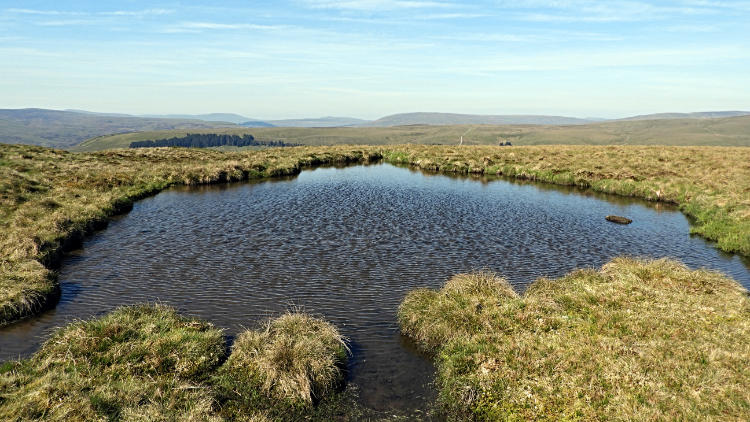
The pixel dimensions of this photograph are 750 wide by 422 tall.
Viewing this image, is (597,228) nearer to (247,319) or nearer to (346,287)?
(346,287)

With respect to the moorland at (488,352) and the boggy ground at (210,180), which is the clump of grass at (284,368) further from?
the boggy ground at (210,180)

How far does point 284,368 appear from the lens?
A: 11.8 meters

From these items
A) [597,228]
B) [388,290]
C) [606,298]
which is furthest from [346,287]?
[597,228]

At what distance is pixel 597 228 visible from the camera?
1250 inches

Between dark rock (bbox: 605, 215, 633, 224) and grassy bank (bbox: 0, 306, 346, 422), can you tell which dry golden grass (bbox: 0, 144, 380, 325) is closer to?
grassy bank (bbox: 0, 306, 346, 422)

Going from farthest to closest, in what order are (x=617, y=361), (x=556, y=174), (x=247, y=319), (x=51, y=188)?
(x=556, y=174) < (x=51, y=188) < (x=247, y=319) < (x=617, y=361)

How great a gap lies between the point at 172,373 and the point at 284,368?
10.8ft

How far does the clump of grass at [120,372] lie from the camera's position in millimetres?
9562

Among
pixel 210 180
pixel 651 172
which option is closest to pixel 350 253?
pixel 210 180

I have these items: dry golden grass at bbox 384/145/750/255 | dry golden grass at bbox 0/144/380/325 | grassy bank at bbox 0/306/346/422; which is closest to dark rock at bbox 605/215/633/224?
dry golden grass at bbox 384/145/750/255

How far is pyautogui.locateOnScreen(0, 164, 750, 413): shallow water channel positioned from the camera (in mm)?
15508

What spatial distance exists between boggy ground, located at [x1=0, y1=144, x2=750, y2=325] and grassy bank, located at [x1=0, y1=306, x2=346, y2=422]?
5758mm

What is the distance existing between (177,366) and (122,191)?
1336 inches

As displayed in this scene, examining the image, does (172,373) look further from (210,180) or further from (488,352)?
(210,180)
